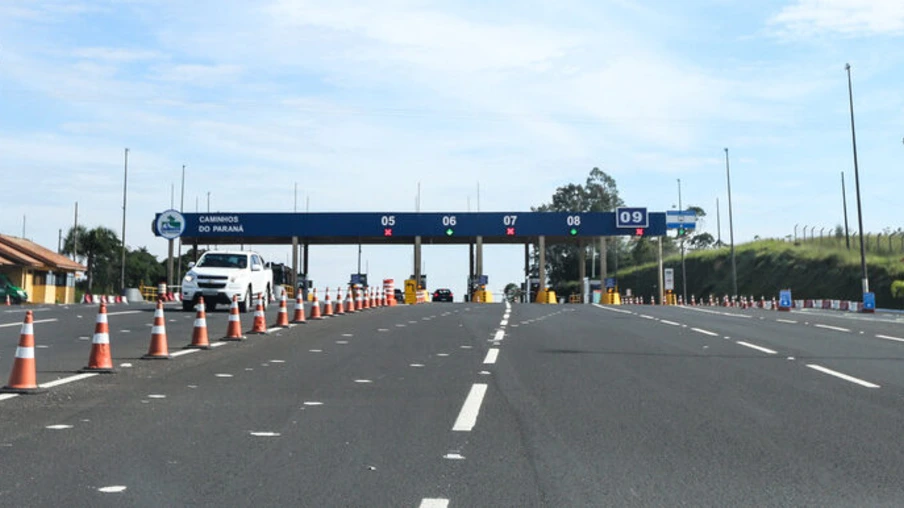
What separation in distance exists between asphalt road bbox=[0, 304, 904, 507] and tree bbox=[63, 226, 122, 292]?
8024 cm

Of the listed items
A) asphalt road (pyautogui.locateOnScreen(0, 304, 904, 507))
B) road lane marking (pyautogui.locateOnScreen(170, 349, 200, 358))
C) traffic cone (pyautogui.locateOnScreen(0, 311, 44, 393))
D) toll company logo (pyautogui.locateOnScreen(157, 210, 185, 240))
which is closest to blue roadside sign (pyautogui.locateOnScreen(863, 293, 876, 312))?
asphalt road (pyautogui.locateOnScreen(0, 304, 904, 507))

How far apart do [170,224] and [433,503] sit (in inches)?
2346

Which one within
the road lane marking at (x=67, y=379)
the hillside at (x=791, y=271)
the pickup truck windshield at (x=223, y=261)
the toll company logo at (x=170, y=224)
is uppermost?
the toll company logo at (x=170, y=224)

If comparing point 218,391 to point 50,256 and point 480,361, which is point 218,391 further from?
point 50,256

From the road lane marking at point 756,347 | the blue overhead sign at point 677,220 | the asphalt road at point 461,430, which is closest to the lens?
the asphalt road at point 461,430

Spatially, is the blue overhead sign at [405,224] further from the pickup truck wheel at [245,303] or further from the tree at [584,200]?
the tree at [584,200]

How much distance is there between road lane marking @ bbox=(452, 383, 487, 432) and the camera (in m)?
8.52

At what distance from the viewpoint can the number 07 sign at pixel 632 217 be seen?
64750mm

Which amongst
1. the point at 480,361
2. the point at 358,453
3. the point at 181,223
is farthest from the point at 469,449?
the point at 181,223

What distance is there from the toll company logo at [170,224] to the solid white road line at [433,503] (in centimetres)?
5902

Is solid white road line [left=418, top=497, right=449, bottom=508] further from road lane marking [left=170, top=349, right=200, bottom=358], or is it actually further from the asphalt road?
road lane marking [left=170, top=349, right=200, bottom=358]

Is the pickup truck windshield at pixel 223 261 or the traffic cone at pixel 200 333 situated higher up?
the pickup truck windshield at pixel 223 261

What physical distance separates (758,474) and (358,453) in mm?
2817

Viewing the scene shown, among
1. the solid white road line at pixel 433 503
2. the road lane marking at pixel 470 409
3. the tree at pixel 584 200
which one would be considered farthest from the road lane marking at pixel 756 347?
the tree at pixel 584 200
